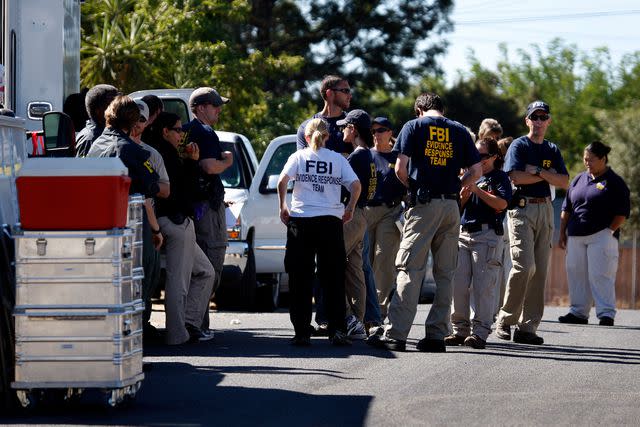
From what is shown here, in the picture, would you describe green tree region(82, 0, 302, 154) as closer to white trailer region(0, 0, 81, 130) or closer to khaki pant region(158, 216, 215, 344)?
white trailer region(0, 0, 81, 130)

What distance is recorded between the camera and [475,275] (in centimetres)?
1159

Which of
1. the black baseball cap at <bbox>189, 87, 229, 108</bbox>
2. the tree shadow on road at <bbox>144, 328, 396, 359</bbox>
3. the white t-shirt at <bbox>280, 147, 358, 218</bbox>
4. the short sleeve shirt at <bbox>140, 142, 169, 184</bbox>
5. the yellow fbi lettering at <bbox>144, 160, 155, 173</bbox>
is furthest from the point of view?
the black baseball cap at <bbox>189, 87, 229, 108</bbox>

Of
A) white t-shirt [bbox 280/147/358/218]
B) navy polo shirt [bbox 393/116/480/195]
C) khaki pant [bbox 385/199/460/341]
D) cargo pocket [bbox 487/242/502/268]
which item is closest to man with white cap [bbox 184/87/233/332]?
white t-shirt [bbox 280/147/358/218]

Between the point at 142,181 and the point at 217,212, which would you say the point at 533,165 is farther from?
the point at 142,181

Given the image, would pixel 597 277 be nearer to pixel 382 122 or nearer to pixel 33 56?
pixel 382 122

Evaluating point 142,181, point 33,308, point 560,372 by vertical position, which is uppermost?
point 142,181

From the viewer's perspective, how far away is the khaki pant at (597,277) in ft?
51.3

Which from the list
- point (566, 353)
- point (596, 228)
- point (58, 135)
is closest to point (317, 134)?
point (58, 135)

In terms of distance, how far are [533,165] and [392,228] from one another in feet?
4.44

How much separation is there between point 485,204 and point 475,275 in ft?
2.01

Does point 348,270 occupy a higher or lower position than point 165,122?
lower

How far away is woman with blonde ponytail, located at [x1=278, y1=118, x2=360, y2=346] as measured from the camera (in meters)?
10.7

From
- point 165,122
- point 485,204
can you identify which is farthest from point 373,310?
point 165,122

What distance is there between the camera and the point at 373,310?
38.9 feet
